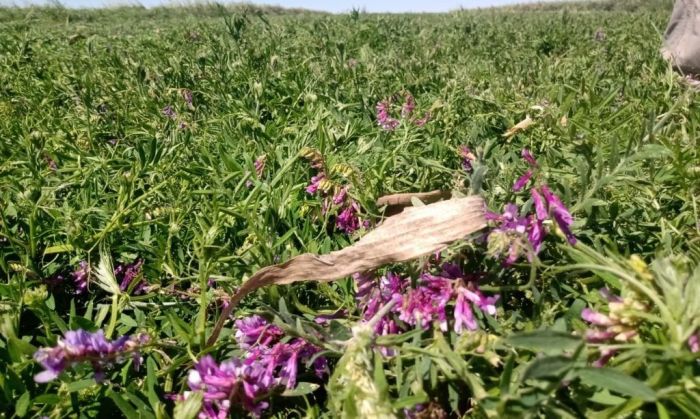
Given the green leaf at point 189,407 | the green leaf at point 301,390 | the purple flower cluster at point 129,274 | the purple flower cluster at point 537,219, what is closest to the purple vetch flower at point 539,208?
the purple flower cluster at point 537,219

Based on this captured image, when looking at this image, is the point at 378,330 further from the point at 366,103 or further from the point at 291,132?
the point at 366,103

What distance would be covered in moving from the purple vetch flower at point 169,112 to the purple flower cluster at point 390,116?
2.68 ft

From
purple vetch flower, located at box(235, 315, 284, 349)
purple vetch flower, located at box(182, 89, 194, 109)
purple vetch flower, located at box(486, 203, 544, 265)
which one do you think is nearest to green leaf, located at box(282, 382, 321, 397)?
purple vetch flower, located at box(235, 315, 284, 349)

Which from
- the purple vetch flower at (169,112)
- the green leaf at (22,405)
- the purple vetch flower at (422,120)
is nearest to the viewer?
the green leaf at (22,405)

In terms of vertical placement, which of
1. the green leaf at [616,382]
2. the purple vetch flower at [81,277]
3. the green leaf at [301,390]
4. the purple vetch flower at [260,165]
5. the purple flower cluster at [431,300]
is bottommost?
the green leaf at [301,390]

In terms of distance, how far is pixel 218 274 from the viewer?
1220mm

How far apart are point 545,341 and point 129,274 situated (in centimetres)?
98

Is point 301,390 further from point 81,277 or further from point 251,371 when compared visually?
point 81,277

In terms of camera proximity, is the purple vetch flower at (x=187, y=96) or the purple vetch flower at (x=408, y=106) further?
the purple vetch flower at (x=187, y=96)

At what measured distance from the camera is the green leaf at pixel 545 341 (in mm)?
611

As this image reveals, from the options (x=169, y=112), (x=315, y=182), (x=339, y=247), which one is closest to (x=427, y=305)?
(x=339, y=247)

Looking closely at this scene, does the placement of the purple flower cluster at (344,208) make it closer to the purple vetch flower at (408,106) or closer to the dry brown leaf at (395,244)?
the dry brown leaf at (395,244)

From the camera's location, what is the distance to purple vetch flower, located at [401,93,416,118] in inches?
78.4

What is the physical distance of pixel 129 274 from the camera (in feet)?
4.20
